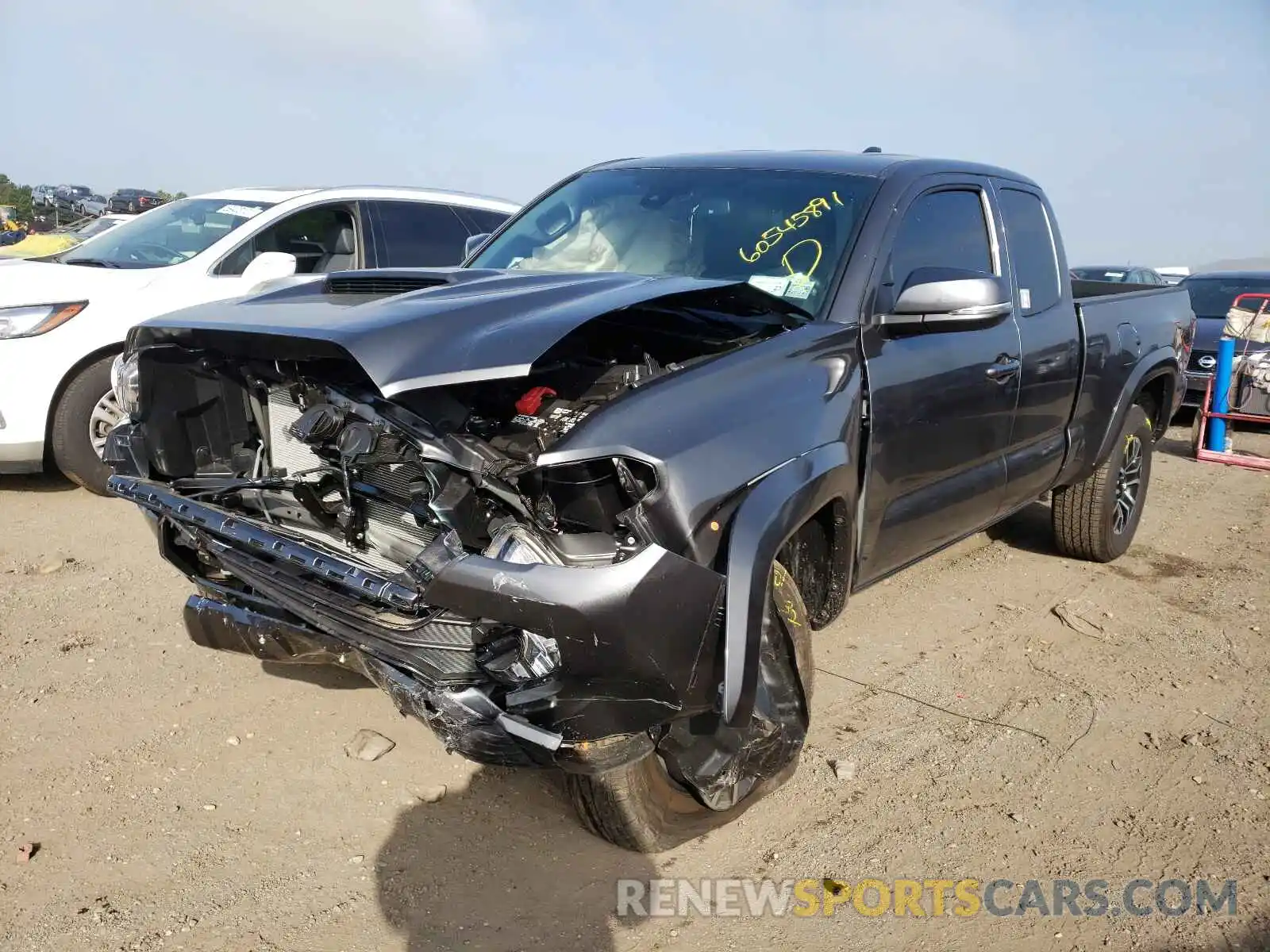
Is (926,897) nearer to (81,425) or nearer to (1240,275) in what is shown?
(81,425)

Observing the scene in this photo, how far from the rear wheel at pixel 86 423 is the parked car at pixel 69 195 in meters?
20.8

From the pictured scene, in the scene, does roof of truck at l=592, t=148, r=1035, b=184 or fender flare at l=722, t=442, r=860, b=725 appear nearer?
fender flare at l=722, t=442, r=860, b=725

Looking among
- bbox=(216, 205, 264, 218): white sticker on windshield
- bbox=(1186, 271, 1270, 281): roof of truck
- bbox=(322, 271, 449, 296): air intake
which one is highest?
bbox=(216, 205, 264, 218): white sticker on windshield

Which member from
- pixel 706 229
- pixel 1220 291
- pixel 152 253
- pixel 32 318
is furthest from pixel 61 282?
pixel 1220 291

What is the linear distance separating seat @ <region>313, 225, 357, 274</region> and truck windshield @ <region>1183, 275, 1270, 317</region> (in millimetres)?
9189

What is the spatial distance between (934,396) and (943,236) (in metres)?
0.74

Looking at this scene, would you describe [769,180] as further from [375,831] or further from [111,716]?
[111,716]

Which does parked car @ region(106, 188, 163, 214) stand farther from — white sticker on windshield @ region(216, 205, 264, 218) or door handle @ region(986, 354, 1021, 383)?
door handle @ region(986, 354, 1021, 383)

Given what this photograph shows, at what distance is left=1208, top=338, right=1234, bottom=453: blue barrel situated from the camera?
8.73m

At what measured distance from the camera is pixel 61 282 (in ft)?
18.6

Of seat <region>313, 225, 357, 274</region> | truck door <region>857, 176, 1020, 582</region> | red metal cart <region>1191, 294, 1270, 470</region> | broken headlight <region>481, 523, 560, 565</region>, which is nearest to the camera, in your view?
broken headlight <region>481, 523, 560, 565</region>

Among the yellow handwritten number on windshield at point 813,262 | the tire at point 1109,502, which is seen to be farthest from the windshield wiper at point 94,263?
the tire at point 1109,502

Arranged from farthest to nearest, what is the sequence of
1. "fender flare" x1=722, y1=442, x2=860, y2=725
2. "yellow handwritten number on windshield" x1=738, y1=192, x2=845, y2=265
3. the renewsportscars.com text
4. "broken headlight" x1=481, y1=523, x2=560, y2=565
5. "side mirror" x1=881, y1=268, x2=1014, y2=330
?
"yellow handwritten number on windshield" x1=738, y1=192, x2=845, y2=265 < "side mirror" x1=881, y1=268, x2=1014, y2=330 < the renewsportscars.com text < "fender flare" x1=722, y1=442, x2=860, y2=725 < "broken headlight" x1=481, y1=523, x2=560, y2=565

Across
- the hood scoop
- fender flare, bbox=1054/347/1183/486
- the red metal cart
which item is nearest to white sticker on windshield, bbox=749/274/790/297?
the hood scoop
